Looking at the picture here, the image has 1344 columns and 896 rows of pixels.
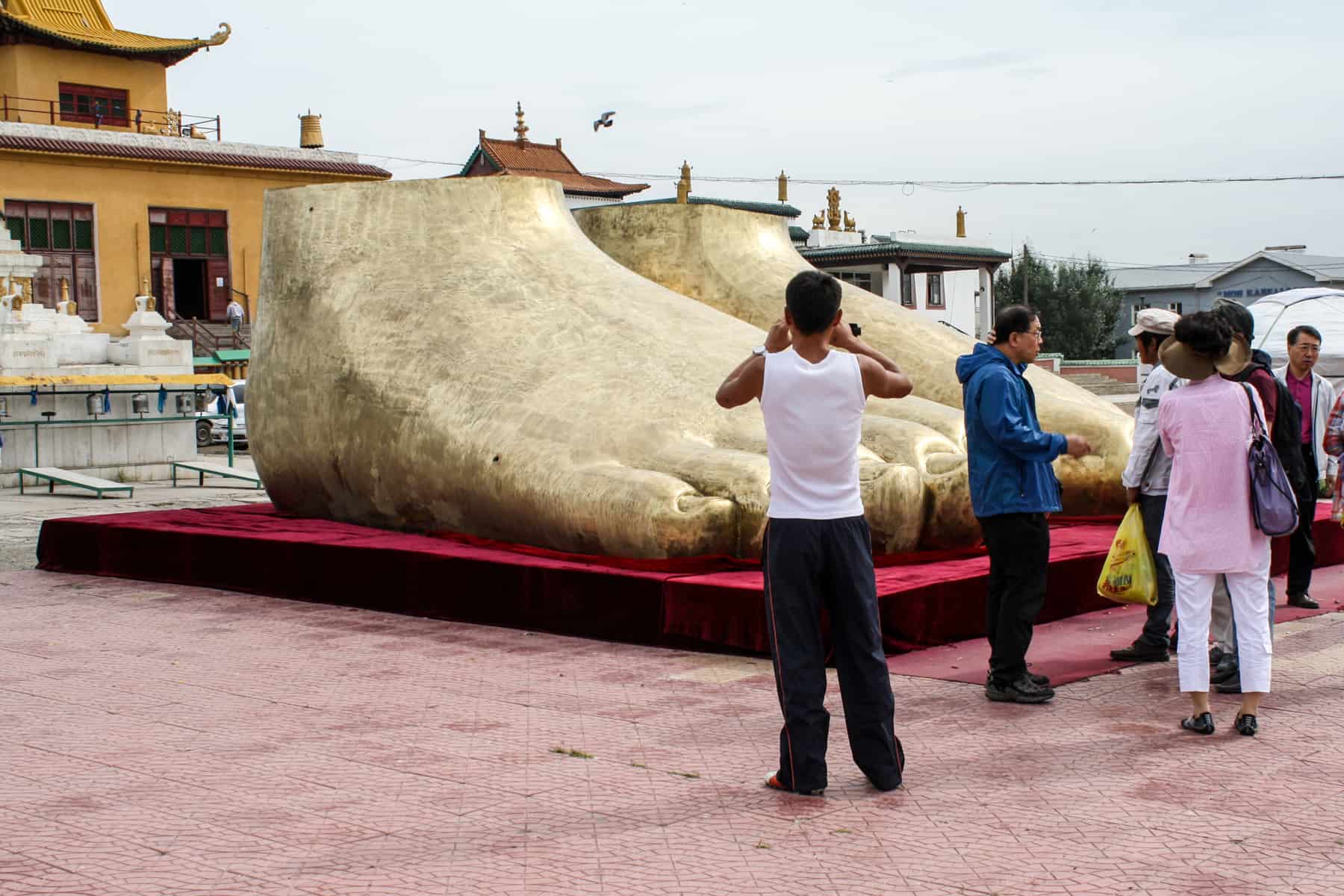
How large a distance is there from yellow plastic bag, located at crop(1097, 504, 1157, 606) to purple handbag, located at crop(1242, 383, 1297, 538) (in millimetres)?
771

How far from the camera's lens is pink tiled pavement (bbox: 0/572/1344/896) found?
346 centimetres

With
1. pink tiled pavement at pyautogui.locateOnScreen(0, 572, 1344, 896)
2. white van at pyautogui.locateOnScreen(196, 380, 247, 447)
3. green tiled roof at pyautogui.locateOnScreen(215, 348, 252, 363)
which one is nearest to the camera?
pink tiled pavement at pyautogui.locateOnScreen(0, 572, 1344, 896)

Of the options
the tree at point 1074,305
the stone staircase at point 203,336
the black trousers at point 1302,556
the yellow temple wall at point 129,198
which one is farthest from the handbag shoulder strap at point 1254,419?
the tree at point 1074,305

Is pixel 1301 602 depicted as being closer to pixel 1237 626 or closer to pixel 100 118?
pixel 1237 626

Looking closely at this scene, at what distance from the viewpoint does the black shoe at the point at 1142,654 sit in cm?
586

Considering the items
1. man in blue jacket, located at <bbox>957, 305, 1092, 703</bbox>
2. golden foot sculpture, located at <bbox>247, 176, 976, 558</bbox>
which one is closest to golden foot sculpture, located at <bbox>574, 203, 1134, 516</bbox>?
golden foot sculpture, located at <bbox>247, 176, 976, 558</bbox>

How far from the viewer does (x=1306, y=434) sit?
24.2 feet

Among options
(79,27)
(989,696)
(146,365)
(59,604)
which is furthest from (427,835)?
(79,27)

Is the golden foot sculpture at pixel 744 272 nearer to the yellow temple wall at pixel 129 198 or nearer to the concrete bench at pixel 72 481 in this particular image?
the concrete bench at pixel 72 481

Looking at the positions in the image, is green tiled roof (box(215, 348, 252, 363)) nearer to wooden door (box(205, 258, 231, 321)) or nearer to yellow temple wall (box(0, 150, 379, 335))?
yellow temple wall (box(0, 150, 379, 335))

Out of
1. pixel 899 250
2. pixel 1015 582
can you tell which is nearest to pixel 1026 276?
pixel 899 250

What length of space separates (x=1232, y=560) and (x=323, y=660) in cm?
335

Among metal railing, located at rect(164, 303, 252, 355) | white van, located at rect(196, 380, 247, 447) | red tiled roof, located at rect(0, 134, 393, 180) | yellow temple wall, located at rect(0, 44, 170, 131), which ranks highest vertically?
yellow temple wall, located at rect(0, 44, 170, 131)

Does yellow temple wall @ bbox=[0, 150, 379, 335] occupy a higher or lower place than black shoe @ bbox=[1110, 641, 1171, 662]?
higher
